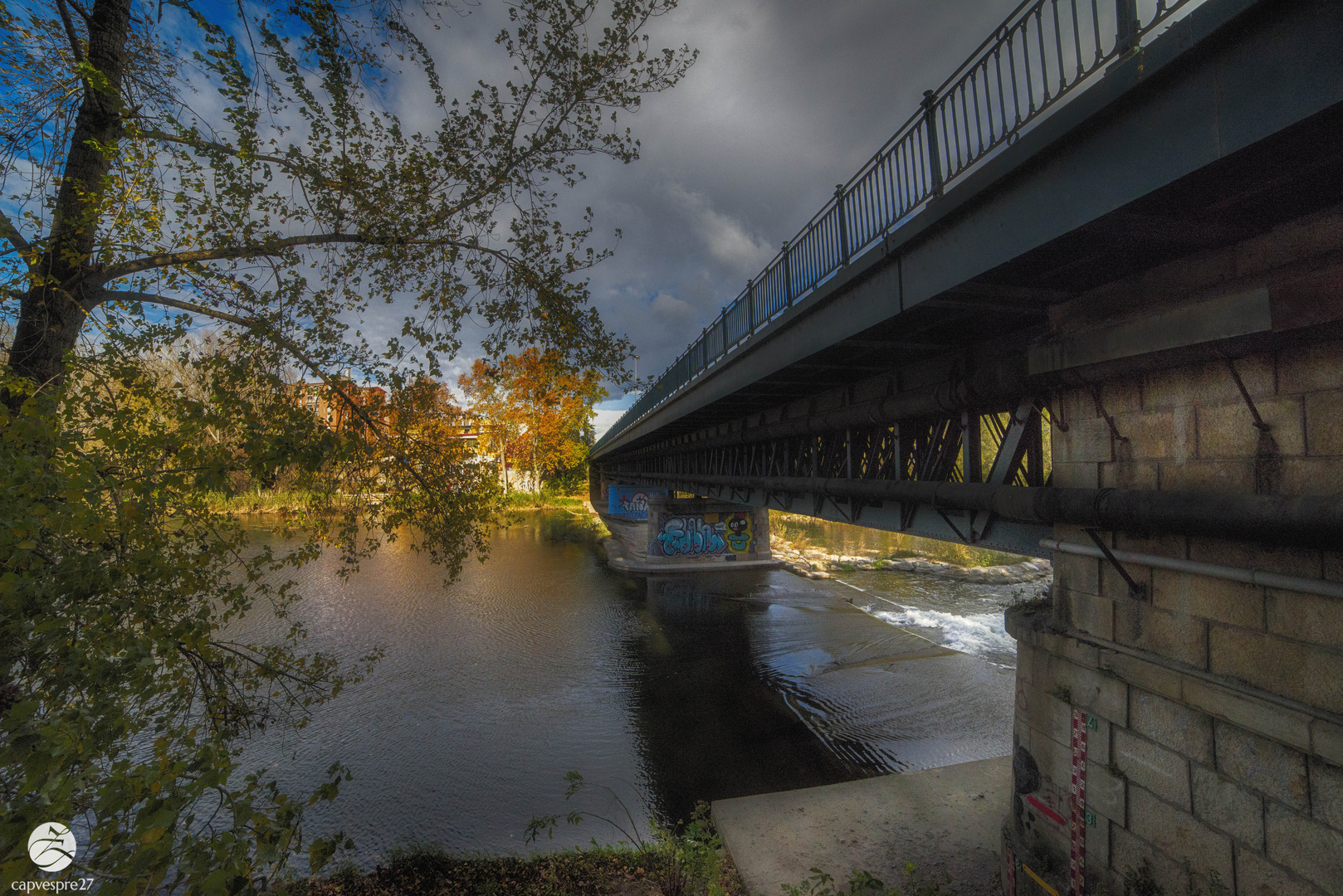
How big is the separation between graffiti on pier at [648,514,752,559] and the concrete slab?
21076mm

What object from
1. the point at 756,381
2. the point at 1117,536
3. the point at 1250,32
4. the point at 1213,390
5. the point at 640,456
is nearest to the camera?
the point at 1250,32

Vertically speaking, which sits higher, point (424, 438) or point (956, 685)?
point (424, 438)

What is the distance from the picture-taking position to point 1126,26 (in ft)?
11.6

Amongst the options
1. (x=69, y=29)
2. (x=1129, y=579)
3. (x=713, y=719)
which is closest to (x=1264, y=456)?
(x=1129, y=579)

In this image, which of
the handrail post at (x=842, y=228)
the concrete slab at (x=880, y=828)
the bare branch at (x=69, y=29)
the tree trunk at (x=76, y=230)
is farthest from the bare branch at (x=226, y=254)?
the concrete slab at (x=880, y=828)

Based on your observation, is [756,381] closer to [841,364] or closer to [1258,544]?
[841,364]

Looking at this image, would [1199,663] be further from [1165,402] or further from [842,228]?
[842,228]

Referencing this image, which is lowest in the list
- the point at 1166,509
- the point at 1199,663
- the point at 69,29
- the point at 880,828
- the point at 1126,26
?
the point at 880,828

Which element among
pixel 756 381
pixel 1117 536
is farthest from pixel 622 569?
pixel 1117 536

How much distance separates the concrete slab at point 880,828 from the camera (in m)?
6.81

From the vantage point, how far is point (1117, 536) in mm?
4789

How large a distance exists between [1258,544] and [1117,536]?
104 cm

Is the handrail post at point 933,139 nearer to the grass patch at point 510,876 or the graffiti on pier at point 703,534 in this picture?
the grass patch at point 510,876

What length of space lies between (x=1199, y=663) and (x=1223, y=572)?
28.4 inches
